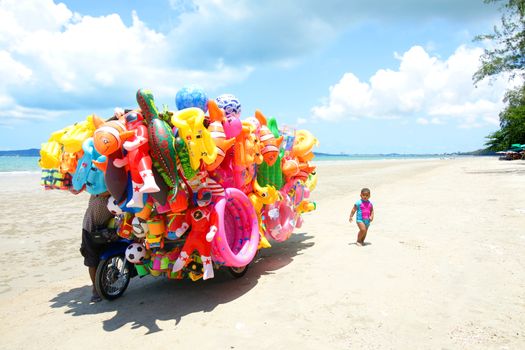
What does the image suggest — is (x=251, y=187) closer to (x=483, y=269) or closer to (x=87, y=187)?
(x=87, y=187)

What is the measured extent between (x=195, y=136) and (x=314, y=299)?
8.22 ft

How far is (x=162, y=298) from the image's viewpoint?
530 centimetres

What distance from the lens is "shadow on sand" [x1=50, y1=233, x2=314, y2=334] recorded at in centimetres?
470

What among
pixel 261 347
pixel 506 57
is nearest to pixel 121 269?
pixel 261 347

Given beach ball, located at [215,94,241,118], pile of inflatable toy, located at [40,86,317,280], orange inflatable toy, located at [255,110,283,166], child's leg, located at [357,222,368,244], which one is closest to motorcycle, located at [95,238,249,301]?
pile of inflatable toy, located at [40,86,317,280]

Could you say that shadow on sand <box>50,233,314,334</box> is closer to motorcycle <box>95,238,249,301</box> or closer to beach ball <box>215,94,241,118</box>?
motorcycle <box>95,238,249,301</box>

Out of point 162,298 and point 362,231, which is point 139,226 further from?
point 362,231

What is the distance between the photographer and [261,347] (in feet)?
12.4

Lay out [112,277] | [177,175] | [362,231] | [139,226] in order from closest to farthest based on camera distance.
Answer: [177,175] → [139,226] → [112,277] → [362,231]

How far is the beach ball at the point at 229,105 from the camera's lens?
5.43 meters

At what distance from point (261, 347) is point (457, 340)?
1.91 metres

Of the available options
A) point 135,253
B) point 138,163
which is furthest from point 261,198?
point 138,163

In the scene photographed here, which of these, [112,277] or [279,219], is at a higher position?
[279,219]

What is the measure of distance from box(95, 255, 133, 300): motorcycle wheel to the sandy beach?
0.56ft
